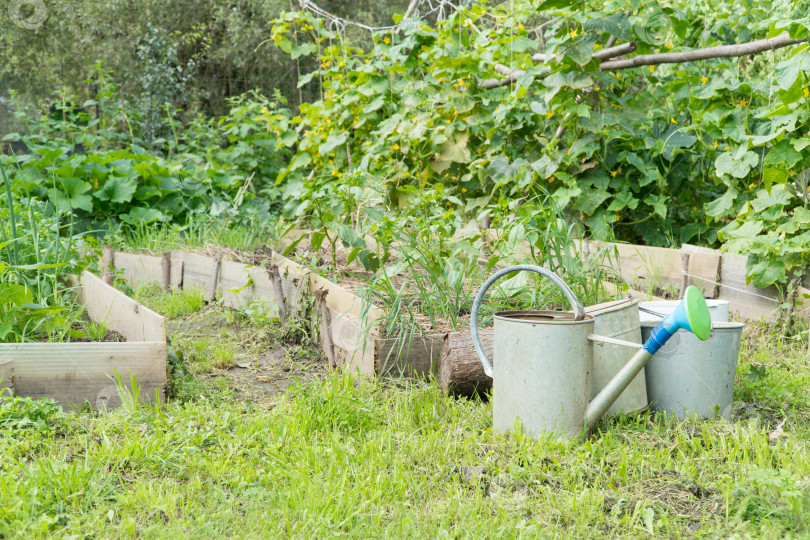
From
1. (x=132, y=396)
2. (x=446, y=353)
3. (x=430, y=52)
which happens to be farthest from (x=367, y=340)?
(x=430, y=52)

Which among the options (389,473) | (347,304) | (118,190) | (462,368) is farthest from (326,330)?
(118,190)

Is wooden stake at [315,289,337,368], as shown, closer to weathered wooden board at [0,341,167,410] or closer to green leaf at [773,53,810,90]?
weathered wooden board at [0,341,167,410]

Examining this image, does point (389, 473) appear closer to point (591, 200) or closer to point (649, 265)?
point (649, 265)

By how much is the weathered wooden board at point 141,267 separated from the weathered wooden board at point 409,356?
8.18 feet

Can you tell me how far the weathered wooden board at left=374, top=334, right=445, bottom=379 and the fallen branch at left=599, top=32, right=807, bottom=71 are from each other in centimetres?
205

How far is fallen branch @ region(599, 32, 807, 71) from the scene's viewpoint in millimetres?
3109

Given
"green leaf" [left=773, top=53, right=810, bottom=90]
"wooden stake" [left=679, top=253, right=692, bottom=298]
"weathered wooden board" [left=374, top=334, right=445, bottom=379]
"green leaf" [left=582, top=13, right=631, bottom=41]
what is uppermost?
"green leaf" [left=582, top=13, right=631, bottom=41]

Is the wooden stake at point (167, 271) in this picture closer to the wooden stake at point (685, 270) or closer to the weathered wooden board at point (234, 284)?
the weathered wooden board at point (234, 284)

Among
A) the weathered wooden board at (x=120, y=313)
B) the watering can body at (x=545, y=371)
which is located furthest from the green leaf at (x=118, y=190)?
the watering can body at (x=545, y=371)

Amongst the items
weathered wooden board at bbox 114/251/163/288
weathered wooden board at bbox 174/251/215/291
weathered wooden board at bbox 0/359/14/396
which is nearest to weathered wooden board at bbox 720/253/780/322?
weathered wooden board at bbox 174/251/215/291

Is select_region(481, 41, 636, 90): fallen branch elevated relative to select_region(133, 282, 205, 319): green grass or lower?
elevated

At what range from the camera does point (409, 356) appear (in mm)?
2693

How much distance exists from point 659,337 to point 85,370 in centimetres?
188

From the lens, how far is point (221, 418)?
2.26m
